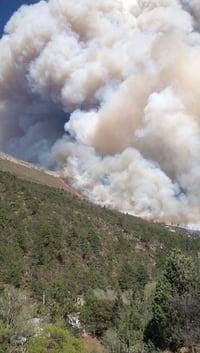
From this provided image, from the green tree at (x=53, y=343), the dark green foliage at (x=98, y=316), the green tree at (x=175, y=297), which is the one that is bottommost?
the green tree at (x=53, y=343)

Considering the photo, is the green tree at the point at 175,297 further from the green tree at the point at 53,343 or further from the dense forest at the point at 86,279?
the green tree at the point at 53,343

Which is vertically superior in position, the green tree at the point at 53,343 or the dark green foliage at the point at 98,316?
the dark green foliage at the point at 98,316

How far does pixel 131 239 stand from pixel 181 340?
9973 centimetres

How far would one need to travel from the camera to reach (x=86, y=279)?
103m

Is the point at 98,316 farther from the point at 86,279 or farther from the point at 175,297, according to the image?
the point at 175,297

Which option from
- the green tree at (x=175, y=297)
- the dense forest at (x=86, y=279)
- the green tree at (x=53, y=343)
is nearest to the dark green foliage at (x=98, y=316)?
the dense forest at (x=86, y=279)

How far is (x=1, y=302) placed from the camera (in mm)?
52875

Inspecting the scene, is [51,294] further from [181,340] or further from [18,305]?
[181,340]

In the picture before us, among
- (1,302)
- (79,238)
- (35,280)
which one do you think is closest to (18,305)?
(1,302)

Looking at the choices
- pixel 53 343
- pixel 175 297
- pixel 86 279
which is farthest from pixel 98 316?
pixel 53 343

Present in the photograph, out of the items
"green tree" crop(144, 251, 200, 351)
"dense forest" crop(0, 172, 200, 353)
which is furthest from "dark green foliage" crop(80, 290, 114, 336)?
"green tree" crop(144, 251, 200, 351)

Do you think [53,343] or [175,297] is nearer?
[53,343]

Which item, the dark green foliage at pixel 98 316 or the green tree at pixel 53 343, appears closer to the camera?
the green tree at pixel 53 343

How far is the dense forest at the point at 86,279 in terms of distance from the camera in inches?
1833
